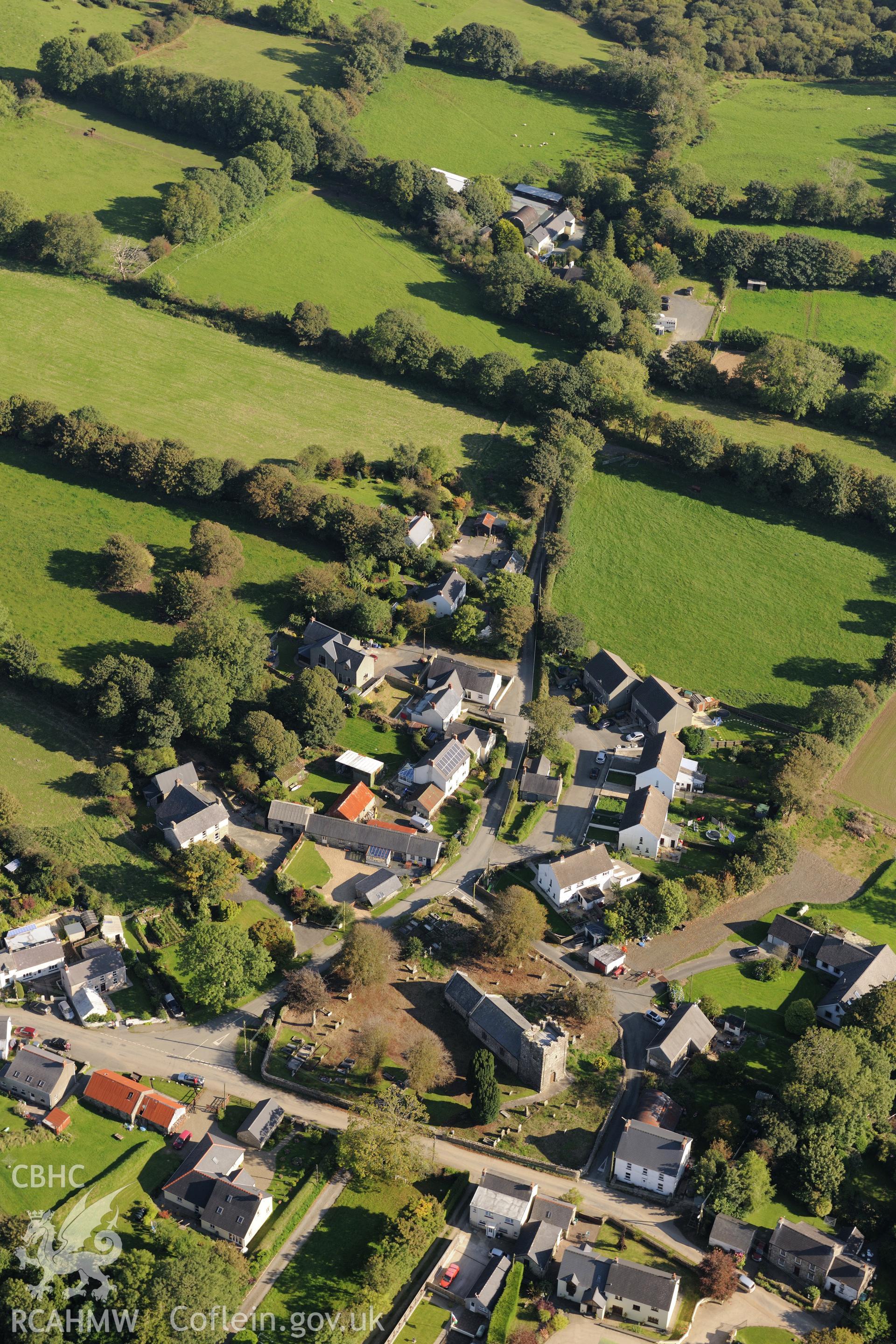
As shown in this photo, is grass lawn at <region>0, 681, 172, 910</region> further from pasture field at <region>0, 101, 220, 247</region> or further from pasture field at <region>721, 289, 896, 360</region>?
pasture field at <region>721, 289, 896, 360</region>

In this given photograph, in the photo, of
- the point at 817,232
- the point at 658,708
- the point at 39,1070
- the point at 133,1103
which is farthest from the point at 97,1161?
the point at 817,232

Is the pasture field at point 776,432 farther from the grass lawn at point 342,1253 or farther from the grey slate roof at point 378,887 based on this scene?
the grass lawn at point 342,1253

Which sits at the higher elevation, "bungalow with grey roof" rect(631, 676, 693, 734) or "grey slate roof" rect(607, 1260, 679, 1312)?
"bungalow with grey roof" rect(631, 676, 693, 734)

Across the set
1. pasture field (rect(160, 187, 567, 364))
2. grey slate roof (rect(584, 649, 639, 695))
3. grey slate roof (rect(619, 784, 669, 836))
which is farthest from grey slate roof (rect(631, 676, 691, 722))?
pasture field (rect(160, 187, 567, 364))

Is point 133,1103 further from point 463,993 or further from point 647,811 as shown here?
point 647,811

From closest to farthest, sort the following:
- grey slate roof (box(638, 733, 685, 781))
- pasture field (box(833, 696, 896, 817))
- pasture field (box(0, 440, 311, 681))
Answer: grey slate roof (box(638, 733, 685, 781)) < pasture field (box(833, 696, 896, 817)) < pasture field (box(0, 440, 311, 681))

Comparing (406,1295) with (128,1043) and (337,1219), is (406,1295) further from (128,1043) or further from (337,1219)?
(128,1043)

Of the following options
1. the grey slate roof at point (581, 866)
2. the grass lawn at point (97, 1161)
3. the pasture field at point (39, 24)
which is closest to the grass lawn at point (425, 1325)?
the grass lawn at point (97, 1161)
